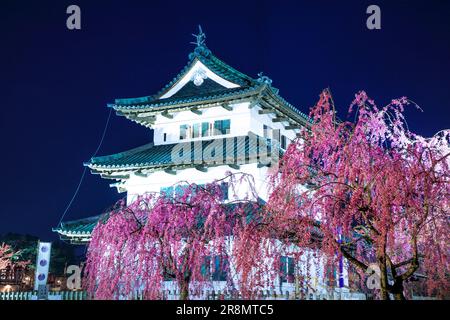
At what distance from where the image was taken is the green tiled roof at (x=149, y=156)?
1750 centimetres

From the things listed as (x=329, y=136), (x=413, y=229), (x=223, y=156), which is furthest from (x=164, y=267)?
(x=223, y=156)

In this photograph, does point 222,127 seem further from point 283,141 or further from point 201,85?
point 283,141

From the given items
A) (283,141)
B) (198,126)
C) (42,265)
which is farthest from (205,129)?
(42,265)

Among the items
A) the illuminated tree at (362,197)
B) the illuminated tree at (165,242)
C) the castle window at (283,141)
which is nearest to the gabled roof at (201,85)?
the castle window at (283,141)

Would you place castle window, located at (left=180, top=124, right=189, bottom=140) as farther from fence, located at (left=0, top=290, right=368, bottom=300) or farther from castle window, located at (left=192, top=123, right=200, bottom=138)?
fence, located at (left=0, top=290, right=368, bottom=300)

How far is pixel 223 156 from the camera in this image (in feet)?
56.1

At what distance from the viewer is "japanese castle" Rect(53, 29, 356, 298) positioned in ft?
57.9

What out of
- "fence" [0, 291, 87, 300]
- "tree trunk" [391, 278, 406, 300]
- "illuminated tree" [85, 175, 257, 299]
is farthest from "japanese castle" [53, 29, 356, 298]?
"tree trunk" [391, 278, 406, 300]

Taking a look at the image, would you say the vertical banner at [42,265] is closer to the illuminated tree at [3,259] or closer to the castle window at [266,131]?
the illuminated tree at [3,259]

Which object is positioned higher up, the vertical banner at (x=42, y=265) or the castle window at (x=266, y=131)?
the castle window at (x=266, y=131)

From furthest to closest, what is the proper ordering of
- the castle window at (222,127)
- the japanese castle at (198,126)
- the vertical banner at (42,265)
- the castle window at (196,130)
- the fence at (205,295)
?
1. the castle window at (196,130)
2. the castle window at (222,127)
3. the japanese castle at (198,126)
4. the vertical banner at (42,265)
5. the fence at (205,295)
